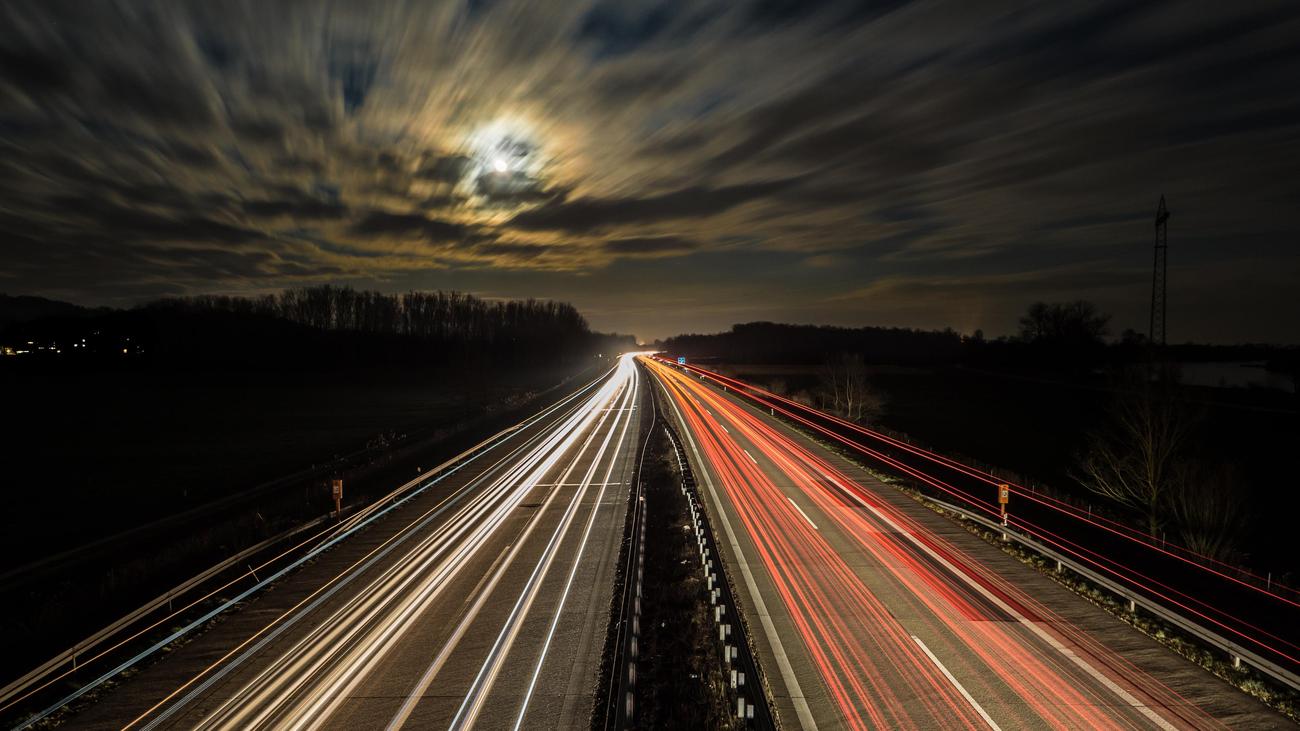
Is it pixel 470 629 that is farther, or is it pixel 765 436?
pixel 765 436

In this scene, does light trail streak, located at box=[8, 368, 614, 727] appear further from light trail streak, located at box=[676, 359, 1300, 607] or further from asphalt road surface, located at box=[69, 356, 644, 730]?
light trail streak, located at box=[676, 359, 1300, 607]

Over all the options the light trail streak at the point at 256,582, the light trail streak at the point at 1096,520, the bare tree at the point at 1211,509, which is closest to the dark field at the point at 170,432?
the light trail streak at the point at 256,582

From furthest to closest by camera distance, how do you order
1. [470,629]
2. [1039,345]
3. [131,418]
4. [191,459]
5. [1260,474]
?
[1039,345] < [131,418] < [191,459] < [1260,474] < [470,629]

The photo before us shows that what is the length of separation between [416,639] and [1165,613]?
15.3 m

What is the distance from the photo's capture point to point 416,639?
39.7 feet

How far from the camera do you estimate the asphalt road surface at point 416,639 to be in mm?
9742

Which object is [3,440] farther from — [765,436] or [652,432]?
[765,436]

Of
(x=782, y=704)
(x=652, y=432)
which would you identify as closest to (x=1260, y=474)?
(x=652, y=432)

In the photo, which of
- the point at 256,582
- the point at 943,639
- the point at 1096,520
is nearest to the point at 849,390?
the point at 1096,520

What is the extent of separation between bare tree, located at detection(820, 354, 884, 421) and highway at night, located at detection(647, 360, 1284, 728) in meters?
34.7

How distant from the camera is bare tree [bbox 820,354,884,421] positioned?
54.0 metres

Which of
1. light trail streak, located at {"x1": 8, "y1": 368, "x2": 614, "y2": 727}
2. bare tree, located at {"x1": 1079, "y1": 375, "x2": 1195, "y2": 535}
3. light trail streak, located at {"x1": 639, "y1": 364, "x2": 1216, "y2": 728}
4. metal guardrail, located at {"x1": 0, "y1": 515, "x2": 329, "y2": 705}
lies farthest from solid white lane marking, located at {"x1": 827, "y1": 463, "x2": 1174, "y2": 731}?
metal guardrail, located at {"x1": 0, "y1": 515, "x2": 329, "y2": 705}

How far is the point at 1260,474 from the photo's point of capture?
34094 mm

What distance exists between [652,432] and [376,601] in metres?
27.6
